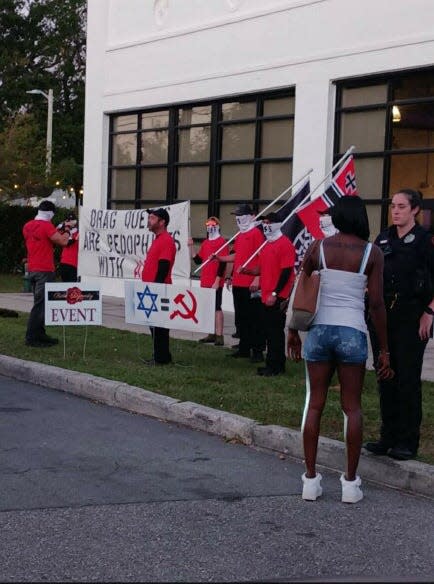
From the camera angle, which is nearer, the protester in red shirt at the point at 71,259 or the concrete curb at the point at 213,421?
the concrete curb at the point at 213,421

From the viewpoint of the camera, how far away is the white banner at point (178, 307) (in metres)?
10.8

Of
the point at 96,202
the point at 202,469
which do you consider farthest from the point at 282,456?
the point at 96,202

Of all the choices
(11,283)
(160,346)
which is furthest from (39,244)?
(11,283)

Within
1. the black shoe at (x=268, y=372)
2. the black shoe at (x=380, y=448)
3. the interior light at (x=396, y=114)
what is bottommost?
the black shoe at (x=268, y=372)

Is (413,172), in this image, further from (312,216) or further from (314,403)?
(314,403)

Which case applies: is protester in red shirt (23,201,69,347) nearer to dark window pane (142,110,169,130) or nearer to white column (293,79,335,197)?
white column (293,79,335,197)

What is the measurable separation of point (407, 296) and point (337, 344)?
83 cm

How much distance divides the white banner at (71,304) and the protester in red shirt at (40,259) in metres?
1.08

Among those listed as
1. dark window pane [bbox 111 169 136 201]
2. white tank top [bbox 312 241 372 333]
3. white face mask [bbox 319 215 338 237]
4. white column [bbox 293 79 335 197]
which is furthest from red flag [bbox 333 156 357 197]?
dark window pane [bbox 111 169 136 201]

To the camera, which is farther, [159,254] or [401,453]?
[159,254]

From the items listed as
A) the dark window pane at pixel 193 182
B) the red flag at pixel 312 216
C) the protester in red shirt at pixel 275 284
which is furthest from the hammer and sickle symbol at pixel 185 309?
the dark window pane at pixel 193 182

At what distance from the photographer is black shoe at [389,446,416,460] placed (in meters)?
6.66

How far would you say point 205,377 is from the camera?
402 inches

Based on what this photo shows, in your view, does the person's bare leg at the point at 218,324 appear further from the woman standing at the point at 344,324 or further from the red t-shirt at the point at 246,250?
the woman standing at the point at 344,324
